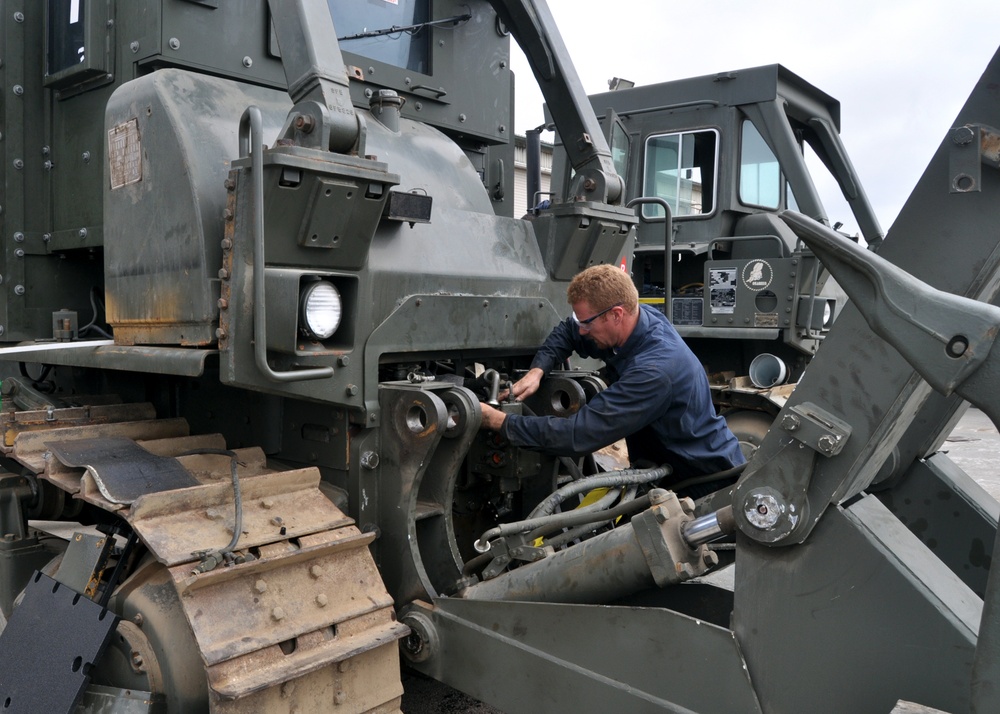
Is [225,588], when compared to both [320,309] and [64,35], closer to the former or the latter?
[320,309]

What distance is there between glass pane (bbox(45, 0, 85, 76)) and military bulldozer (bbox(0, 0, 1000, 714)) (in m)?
0.02

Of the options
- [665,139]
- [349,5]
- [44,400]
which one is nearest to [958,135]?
[349,5]

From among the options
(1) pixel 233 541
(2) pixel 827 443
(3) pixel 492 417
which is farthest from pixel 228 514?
(2) pixel 827 443

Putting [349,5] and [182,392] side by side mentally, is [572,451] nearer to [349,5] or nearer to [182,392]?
[182,392]

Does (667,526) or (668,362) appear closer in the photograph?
(667,526)

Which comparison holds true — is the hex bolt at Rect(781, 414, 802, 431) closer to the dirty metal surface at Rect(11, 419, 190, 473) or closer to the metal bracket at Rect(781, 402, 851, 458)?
the metal bracket at Rect(781, 402, 851, 458)

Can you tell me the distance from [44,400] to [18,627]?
3.30 feet

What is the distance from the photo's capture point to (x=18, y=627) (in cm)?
267

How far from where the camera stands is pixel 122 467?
2609mm

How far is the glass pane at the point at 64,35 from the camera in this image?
3295 millimetres

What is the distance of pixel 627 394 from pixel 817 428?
1.14 meters

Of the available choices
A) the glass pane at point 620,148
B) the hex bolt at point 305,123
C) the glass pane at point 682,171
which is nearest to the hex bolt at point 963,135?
the hex bolt at point 305,123

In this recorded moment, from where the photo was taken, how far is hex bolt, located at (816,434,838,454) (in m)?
1.93

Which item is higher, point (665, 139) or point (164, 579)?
point (665, 139)
